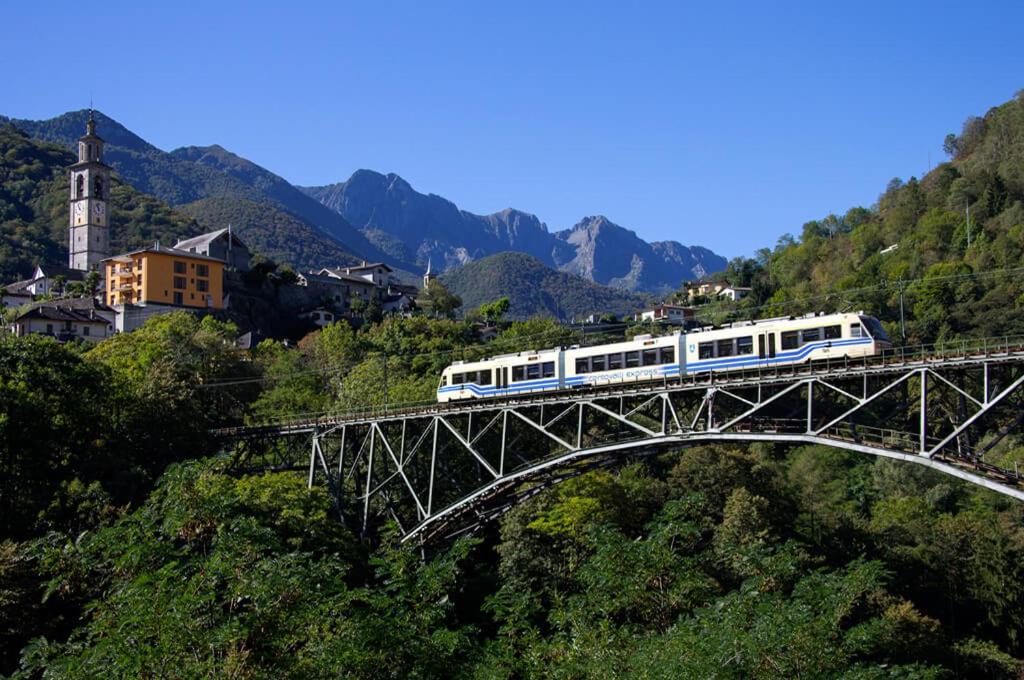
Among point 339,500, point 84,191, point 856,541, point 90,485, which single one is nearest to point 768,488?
point 856,541

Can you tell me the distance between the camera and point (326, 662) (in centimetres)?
2495

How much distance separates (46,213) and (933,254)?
385 feet

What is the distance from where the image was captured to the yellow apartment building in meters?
93.0

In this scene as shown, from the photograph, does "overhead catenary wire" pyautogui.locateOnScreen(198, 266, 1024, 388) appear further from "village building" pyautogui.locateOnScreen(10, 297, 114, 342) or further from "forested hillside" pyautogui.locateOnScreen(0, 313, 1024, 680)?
"village building" pyautogui.locateOnScreen(10, 297, 114, 342)

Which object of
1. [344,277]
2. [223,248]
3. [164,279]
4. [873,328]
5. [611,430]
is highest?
[223,248]

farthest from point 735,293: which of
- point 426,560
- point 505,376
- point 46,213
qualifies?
point 46,213

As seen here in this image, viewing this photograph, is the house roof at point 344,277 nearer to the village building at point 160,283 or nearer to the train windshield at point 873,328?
the village building at point 160,283

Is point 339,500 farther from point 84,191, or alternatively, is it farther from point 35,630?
point 84,191

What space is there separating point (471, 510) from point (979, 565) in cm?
2518

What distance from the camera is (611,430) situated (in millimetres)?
57375

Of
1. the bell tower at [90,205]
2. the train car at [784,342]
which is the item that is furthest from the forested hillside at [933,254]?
the bell tower at [90,205]

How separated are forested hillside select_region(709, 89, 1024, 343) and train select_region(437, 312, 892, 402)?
39860 millimetres

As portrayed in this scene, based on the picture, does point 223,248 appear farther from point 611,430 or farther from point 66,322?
point 611,430

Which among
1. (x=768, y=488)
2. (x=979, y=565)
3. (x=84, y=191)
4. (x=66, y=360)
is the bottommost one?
(x=979, y=565)
